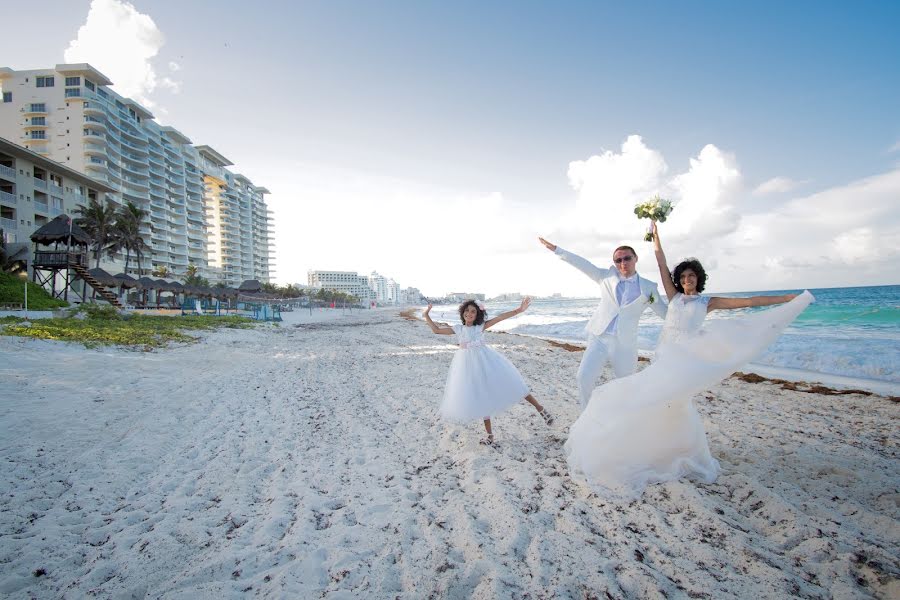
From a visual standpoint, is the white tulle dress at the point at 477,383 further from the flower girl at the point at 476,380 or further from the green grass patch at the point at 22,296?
the green grass patch at the point at 22,296

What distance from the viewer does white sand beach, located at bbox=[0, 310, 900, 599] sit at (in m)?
2.45

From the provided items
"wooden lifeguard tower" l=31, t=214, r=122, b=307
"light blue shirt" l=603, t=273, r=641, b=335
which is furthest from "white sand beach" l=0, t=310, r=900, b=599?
"wooden lifeguard tower" l=31, t=214, r=122, b=307

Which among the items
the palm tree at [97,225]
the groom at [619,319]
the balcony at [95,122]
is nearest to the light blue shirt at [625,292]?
the groom at [619,319]

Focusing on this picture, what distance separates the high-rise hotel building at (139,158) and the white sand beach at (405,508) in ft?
218

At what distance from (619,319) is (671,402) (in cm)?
112

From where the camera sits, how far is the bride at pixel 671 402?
3.27 metres

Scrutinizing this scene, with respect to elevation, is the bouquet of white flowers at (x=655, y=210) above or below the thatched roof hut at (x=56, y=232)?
below

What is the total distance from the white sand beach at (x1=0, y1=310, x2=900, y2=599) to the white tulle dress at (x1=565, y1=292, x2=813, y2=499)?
211 mm

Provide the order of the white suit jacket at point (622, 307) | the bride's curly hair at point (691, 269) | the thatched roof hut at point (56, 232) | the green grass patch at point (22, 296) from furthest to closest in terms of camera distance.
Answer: the thatched roof hut at point (56, 232), the green grass patch at point (22, 296), the white suit jacket at point (622, 307), the bride's curly hair at point (691, 269)

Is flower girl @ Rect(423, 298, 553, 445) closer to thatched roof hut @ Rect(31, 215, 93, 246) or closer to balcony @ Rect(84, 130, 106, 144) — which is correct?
thatched roof hut @ Rect(31, 215, 93, 246)

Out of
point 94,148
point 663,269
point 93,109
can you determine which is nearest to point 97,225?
point 94,148

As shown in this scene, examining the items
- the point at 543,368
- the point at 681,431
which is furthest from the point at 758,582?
the point at 543,368

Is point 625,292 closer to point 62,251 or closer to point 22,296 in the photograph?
point 22,296

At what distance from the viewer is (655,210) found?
442cm
